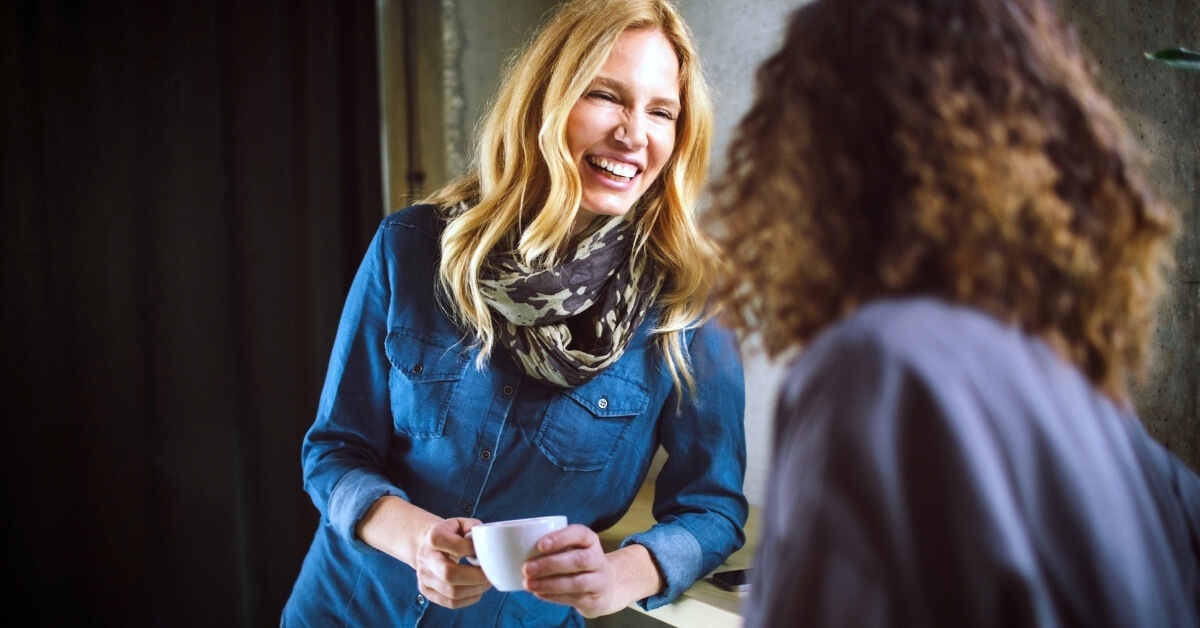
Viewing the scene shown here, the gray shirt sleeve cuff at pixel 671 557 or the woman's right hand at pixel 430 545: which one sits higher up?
the woman's right hand at pixel 430 545

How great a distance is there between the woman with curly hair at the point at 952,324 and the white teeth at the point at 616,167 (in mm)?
523

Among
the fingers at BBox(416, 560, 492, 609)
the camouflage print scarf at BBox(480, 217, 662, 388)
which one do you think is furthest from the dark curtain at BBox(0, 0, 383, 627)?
the fingers at BBox(416, 560, 492, 609)

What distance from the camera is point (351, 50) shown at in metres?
1.89

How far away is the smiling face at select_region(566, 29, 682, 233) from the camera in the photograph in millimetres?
1022

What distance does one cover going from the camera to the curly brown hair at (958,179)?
1.34 ft

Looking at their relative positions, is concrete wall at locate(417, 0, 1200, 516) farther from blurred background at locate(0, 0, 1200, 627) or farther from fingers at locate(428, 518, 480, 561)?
blurred background at locate(0, 0, 1200, 627)

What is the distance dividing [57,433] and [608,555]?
3.70 ft

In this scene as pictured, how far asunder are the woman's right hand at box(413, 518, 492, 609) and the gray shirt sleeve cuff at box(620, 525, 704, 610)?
0.63 ft

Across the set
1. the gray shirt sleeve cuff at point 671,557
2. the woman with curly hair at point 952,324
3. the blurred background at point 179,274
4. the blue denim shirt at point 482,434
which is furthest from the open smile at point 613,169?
the blurred background at point 179,274

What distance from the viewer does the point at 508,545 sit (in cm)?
76

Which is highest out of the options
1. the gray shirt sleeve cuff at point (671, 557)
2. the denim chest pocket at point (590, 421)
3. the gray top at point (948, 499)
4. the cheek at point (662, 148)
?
the cheek at point (662, 148)

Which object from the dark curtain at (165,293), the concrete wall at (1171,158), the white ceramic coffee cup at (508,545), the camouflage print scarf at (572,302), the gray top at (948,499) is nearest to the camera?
the gray top at (948,499)

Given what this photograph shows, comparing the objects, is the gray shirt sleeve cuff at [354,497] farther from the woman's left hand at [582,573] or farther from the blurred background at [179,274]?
the blurred background at [179,274]

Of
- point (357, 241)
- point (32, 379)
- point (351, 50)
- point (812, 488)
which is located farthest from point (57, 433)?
point (812, 488)
